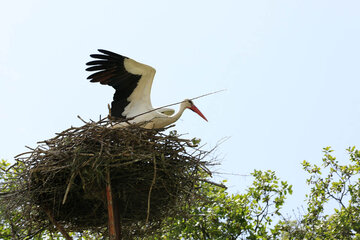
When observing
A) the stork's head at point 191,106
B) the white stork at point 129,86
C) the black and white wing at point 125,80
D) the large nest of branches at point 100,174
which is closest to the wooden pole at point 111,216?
the large nest of branches at point 100,174

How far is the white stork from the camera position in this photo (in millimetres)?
7254

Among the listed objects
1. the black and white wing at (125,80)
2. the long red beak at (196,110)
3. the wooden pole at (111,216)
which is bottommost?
the wooden pole at (111,216)

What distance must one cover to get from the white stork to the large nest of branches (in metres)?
0.69

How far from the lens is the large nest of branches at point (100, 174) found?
5.96 m

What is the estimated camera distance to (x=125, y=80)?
295 inches

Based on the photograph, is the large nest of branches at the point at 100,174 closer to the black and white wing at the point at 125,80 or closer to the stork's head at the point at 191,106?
the black and white wing at the point at 125,80

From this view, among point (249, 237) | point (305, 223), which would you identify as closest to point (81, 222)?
point (249, 237)

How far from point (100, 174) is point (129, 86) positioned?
2.05m

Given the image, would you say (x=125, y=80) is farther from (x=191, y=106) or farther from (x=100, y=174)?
(x=100, y=174)

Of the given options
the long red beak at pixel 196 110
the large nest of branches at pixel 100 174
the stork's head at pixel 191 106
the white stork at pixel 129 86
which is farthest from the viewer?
the long red beak at pixel 196 110

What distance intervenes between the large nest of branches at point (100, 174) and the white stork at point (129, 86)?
0.69m

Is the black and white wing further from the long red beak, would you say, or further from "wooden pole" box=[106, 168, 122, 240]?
"wooden pole" box=[106, 168, 122, 240]

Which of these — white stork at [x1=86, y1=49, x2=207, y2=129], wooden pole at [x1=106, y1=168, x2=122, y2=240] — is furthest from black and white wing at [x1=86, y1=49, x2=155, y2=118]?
wooden pole at [x1=106, y1=168, x2=122, y2=240]

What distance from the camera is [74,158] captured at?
588 cm
